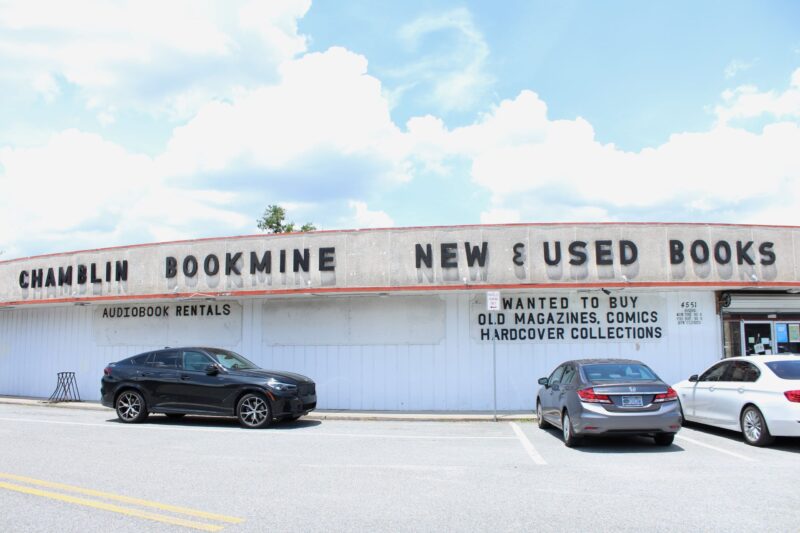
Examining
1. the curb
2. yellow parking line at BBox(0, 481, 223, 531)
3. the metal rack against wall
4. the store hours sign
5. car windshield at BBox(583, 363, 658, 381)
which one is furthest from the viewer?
the metal rack against wall

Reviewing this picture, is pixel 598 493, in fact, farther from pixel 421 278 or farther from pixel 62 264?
pixel 62 264

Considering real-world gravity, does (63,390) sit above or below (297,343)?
below

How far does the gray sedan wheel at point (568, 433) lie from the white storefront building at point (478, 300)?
543 centimetres

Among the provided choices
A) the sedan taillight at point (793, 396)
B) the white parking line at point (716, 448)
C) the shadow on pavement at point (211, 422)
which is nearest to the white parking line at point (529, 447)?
the white parking line at point (716, 448)

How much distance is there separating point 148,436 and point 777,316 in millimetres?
15187

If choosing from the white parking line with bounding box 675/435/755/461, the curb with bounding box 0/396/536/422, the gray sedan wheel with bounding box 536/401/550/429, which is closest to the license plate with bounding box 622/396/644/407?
the white parking line with bounding box 675/435/755/461

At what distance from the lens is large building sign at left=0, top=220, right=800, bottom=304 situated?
15586 mm

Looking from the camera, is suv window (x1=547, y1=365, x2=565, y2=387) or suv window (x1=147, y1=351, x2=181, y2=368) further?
suv window (x1=147, y1=351, x2=181, y2=368)

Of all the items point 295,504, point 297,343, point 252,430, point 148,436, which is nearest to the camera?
point 295,504

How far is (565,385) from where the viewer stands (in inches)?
430

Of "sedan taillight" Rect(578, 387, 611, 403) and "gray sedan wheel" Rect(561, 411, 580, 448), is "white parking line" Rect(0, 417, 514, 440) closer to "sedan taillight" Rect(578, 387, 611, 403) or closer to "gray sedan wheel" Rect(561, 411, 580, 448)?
"gray sedan wheel" Rect(561, 411, 580, 448)

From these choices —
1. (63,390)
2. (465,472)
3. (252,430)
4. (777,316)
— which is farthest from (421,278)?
(63,390)

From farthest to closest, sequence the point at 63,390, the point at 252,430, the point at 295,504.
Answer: the point at 63,390 → the point at 252,430 → the point at 295,504

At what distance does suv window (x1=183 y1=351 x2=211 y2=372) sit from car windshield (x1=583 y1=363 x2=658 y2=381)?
7790 mm
